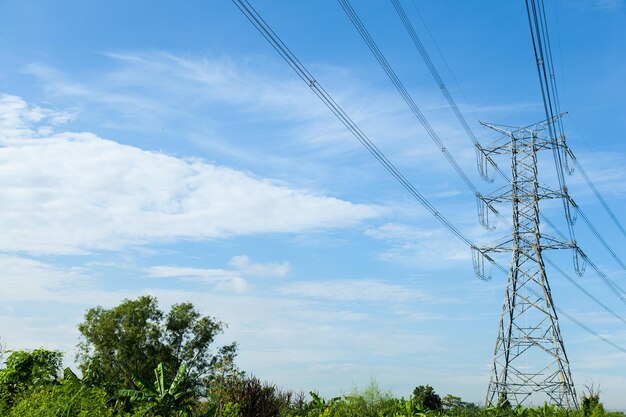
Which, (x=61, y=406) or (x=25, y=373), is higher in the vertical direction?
(x=25, y=373)

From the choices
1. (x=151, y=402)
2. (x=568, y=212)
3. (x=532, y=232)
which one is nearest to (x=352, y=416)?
(x=151, y=402)

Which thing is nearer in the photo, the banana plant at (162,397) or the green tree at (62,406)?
the green tree at (62,406)

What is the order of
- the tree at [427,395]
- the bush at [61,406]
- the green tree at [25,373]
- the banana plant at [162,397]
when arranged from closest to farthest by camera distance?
the bush at [61,406]
the banana plant at [162,397]
the green tree at [25,373]
the tree at [427,395]

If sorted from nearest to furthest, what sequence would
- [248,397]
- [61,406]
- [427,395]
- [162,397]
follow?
1. [61,406]
2. [162,397]
3. [248,397]
4. [427,395]

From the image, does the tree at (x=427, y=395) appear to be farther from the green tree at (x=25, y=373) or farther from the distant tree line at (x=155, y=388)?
the green tree at (x=25, y=373)

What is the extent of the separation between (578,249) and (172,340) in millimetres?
32642

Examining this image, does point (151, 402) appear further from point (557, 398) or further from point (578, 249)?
point (578, 249)

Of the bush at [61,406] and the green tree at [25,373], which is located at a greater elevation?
the green tree at [25,373]

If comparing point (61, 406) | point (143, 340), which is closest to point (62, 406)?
point (61, 406)

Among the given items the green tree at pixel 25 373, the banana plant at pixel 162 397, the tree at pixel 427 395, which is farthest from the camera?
the tree at pixel 427 395

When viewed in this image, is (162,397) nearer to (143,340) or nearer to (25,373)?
(25,373)

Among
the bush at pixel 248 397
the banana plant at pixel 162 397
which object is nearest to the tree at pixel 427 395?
the bush at pixel 248 397

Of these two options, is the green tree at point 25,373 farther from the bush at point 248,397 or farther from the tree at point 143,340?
the tree at point 143,340

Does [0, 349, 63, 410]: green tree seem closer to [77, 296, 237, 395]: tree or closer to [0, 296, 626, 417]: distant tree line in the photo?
[0, 296, 626, 417]: distant tree line
